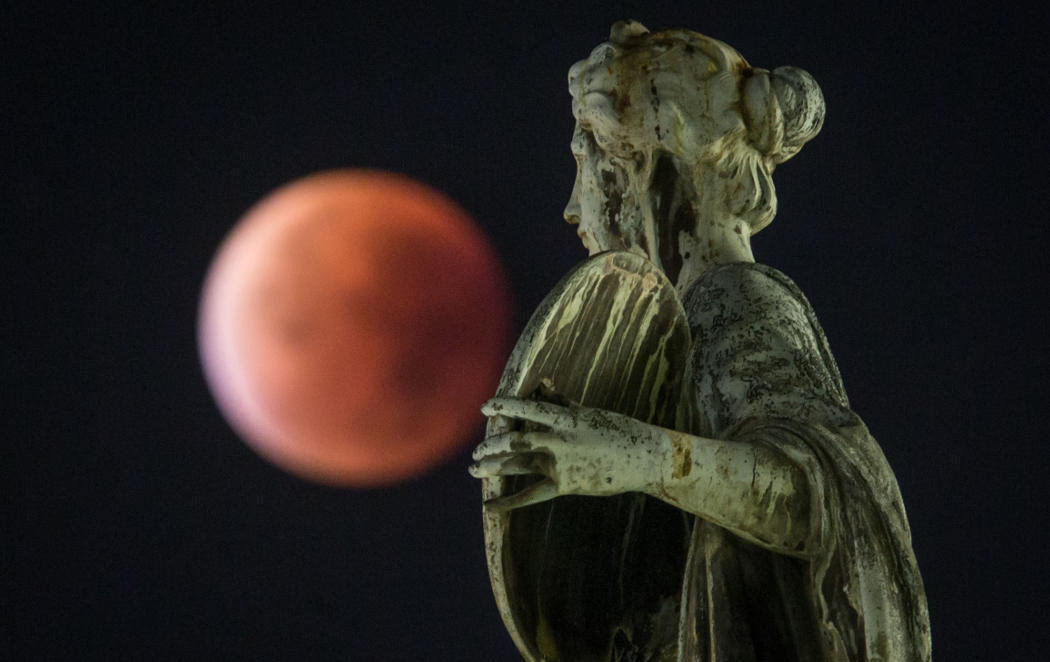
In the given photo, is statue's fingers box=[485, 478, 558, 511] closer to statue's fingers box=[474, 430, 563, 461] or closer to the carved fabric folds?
statue's fingers box=[474, 430, 563, 461]

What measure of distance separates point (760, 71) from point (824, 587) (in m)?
0.77

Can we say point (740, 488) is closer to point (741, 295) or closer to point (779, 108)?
point (741, 295)

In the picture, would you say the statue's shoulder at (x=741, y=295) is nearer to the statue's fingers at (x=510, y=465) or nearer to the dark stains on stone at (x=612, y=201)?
the dark stains on stone at (x=612, y=201)

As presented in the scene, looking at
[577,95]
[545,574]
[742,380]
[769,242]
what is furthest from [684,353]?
[769,242]

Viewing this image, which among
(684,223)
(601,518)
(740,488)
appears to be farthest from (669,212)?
(740,488)

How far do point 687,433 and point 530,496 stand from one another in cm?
26

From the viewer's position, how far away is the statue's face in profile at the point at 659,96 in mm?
2176

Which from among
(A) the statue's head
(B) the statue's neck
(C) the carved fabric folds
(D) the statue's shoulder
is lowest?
(C) the carved fabric folds

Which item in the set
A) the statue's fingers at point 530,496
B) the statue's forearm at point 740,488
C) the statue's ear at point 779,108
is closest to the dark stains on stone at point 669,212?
the statue's ear at point 779,108

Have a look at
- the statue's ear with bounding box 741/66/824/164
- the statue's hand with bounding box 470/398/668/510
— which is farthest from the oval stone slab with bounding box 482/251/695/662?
the statue's ear with bounding box 741/66/824/164

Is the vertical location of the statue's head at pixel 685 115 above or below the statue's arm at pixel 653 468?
above

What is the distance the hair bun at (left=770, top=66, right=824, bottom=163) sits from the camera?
2219 mm

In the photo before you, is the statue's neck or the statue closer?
the statue

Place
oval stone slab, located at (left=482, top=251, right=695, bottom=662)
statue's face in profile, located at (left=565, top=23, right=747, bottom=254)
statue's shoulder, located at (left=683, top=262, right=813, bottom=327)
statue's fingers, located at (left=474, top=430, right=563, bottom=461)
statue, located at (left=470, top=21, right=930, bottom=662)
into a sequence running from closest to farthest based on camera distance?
statue's fingers, located at (left=474, top=430, right=563, bottom=461)
statue, located at (left=470, top=21, right=930, bottom=662)
oval stone slab, located at (left=482, top=251, right=695, bottom=662)
statue's shoulder, located at (left=683, top=262, right=813, bottom=327)
statue's face in profile, located at (left=565, top=23, right=747, bottom=254)
